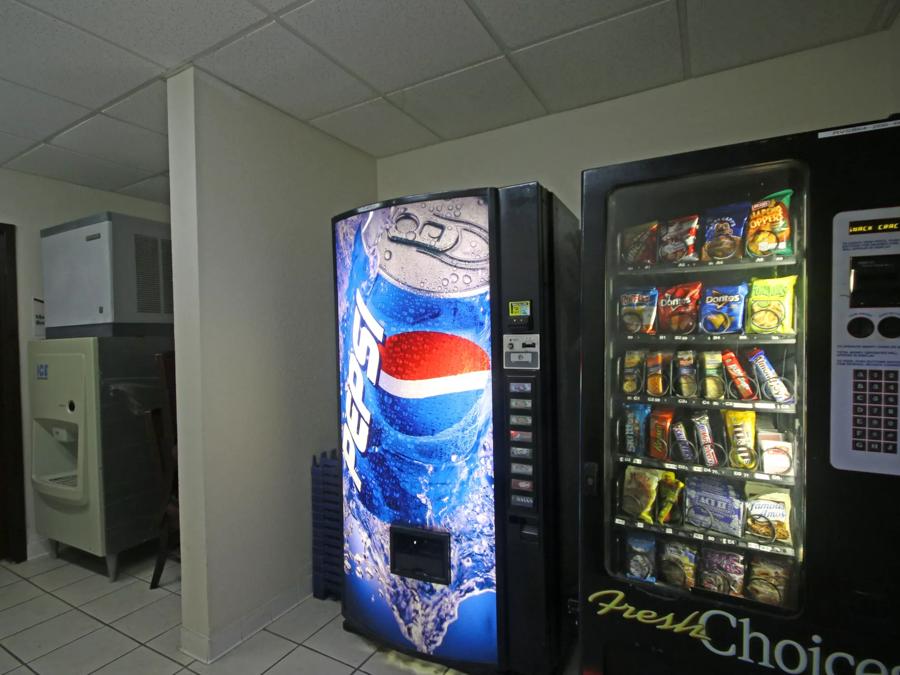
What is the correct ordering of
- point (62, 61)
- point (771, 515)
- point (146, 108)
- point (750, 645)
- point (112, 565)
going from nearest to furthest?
1. point (750, 645)
2. point (771, 515)
3. point (62, 61)
4. point (146, 108)
5. point (112, 565)

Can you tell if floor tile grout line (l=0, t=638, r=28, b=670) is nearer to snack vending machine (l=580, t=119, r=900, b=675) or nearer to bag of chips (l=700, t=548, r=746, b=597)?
snack vending machine (l=580, t=119, r=900, b=675)

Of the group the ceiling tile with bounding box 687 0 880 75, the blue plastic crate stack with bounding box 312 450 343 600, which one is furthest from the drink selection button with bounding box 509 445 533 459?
the ceiling tile with bounding box 687 0 880 75

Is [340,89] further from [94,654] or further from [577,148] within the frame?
[94,654]

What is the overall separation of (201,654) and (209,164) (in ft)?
6.95

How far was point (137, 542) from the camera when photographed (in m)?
2.80

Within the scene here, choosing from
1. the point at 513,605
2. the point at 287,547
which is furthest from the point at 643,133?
the point at 287,547

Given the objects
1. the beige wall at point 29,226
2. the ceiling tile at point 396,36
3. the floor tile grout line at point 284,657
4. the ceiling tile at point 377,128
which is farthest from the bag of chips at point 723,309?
the beige wall at point 29,226

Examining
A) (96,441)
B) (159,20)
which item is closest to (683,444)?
(159,20)

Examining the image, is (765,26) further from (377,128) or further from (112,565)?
(112,565)

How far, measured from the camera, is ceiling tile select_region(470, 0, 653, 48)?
168cm

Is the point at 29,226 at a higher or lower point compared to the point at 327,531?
higher

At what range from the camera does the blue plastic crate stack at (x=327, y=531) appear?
240cm

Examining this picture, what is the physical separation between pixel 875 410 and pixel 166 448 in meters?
3.05

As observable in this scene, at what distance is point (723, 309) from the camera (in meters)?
1.40
